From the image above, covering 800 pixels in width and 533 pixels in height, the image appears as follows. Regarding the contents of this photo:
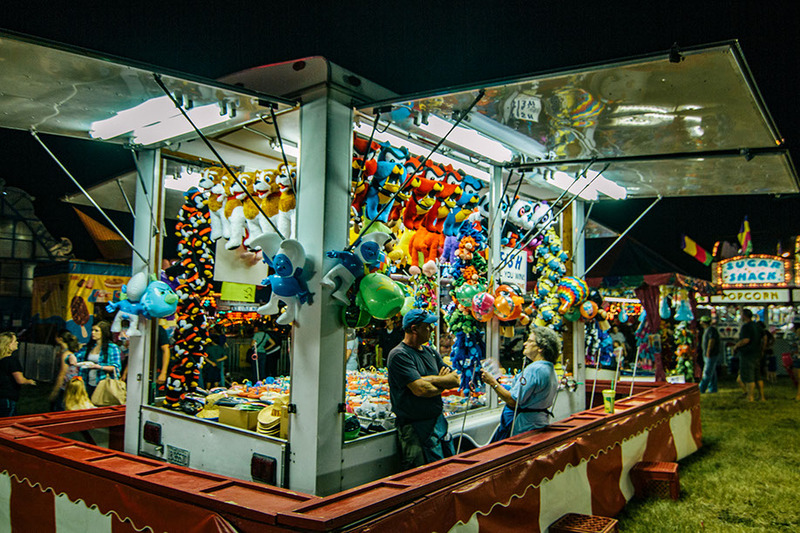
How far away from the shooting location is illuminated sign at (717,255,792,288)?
717 inches

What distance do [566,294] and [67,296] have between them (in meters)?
10.2

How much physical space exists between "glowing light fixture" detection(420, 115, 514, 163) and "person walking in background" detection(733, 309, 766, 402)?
26.2 ft

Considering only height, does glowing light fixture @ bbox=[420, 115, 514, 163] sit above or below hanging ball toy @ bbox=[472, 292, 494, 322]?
above

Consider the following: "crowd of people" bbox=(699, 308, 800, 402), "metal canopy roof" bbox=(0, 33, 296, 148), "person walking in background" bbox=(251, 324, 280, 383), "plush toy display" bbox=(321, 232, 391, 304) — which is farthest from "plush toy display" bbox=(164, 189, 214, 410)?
"crowd of people" bbox=(699, 308, 800, 402)

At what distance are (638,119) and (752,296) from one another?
1801 centimetres

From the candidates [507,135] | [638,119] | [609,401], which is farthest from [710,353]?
[638,119]

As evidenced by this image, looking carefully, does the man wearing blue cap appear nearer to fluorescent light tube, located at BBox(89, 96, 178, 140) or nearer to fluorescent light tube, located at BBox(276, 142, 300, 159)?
fluorescent light tube, located at BBox(276, 142, 300, 159)

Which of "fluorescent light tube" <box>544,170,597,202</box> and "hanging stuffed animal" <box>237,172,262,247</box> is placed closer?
"hanging stuffed animal" <box>237,172,262,247</box>

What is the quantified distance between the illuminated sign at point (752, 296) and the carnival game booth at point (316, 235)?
15286 millimetres

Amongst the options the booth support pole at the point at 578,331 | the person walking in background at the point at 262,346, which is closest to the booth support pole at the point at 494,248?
the booth support pole at the point at 578,331

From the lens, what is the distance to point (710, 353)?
12594mm

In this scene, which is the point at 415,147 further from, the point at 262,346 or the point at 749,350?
the point at 749,350

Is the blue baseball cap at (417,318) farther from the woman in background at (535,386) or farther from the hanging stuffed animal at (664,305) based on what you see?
the hanging stuffed animal at (664,305)

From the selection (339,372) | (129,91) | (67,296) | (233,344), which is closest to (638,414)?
(339,372)
